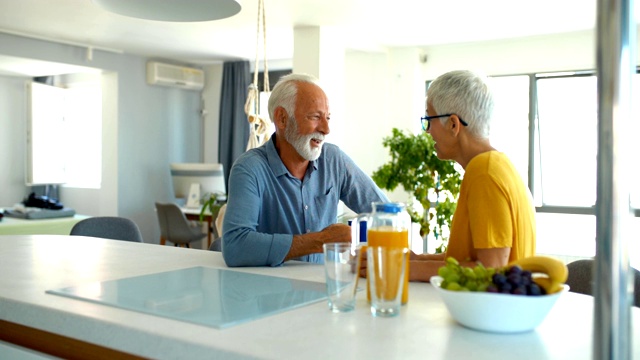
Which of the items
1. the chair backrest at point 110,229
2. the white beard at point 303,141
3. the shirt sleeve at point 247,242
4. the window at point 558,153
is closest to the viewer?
the shirt sleeve at point 247,242

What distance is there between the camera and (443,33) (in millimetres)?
6555

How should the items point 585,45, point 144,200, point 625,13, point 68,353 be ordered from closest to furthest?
point 625,13 → point 68,353 → point 585,45 → point 144,200

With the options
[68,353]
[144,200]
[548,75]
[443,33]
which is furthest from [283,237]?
[144,200]

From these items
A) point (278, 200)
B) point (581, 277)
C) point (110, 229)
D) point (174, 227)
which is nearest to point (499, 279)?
point (581, 277)

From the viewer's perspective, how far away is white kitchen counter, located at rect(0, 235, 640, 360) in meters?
1.14

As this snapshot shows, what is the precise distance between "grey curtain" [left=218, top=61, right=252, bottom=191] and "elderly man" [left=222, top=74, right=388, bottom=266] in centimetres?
583

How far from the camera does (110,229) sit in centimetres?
340

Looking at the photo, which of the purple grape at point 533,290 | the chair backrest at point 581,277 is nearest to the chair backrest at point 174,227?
the chair backrest at point 581,277

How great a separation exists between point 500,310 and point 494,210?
469 millimetres

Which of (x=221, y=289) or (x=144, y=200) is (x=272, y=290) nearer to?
(x=221, y=289)

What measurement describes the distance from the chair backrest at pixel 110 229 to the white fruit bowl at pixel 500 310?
2431 millimetres

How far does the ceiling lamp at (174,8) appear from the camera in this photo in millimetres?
2203

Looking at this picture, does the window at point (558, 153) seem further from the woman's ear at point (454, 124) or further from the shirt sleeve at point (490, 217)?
the shirt sleeve at point (490, 217)

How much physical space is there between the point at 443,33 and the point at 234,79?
10.1ft
